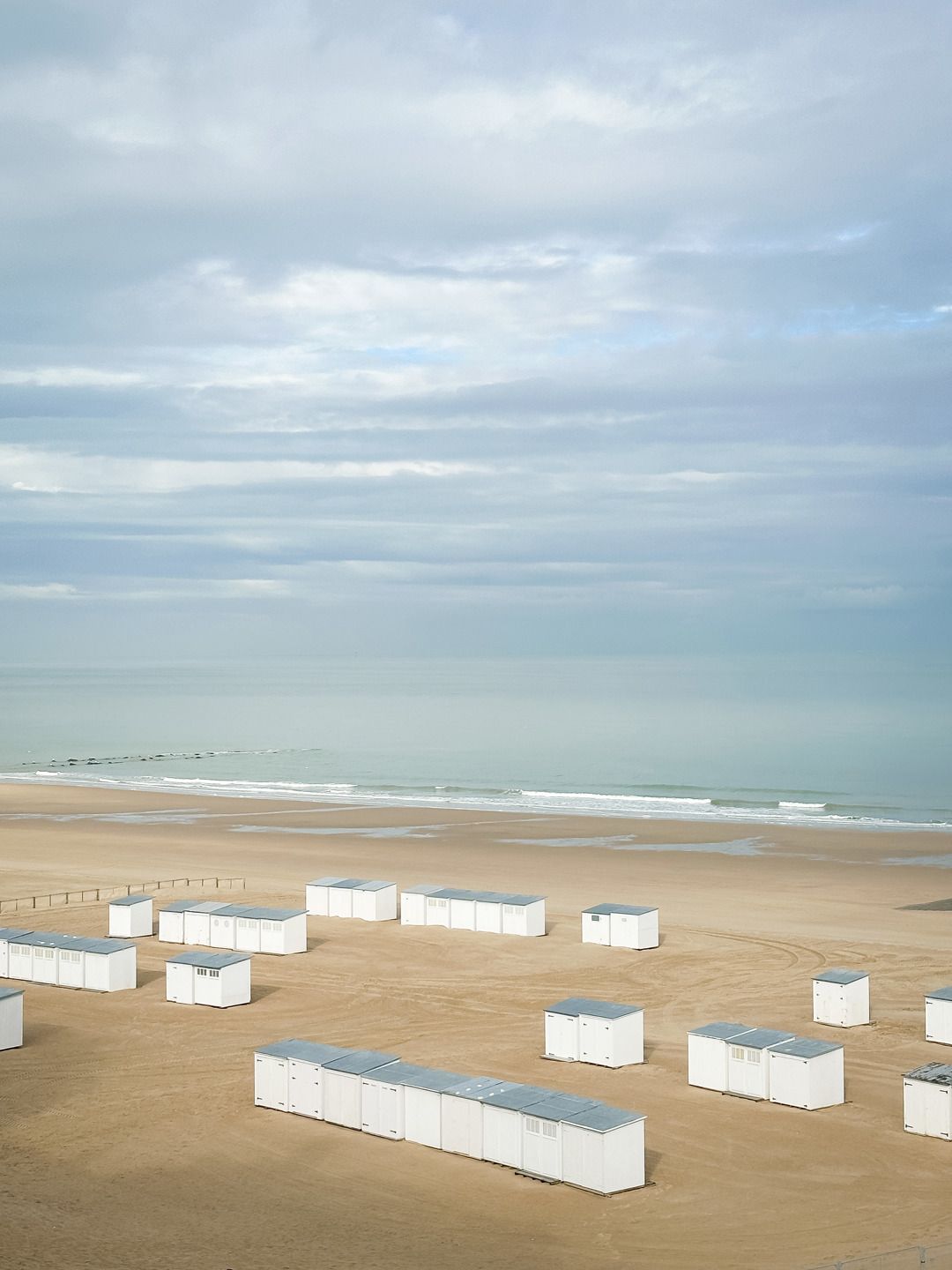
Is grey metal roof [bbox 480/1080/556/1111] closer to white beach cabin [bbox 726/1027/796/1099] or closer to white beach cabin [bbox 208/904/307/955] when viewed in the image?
white beach cabin [bbox 726/1027/796/1099]

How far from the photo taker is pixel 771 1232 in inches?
883

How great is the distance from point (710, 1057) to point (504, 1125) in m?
6.82

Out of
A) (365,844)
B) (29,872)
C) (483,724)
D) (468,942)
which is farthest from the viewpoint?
(483,724)

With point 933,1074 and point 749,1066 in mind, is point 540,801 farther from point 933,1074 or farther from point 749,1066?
point 933,1074

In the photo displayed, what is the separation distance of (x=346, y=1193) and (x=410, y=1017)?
1183cm

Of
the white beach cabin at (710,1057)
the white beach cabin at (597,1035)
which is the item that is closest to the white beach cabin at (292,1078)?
the white beach cabin at (597,1035)

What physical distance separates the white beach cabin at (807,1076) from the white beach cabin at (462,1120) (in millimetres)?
7080

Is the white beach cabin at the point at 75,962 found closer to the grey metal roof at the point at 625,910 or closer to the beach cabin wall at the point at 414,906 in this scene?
the beach cabin wall at the point at 414,906

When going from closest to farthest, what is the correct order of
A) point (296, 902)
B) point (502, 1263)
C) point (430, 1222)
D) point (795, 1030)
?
point (502, 1263)
point (430, 1222)
point (795, 1030)
point (296, 902)

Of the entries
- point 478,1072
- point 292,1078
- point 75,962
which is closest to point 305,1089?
point 292,1078

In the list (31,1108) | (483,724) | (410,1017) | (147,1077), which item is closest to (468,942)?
(410,1017)

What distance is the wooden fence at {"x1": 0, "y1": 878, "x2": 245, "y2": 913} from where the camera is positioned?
53094mm

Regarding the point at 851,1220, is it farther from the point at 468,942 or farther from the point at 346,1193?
the point at 468,942

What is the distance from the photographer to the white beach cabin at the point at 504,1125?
993 inches
